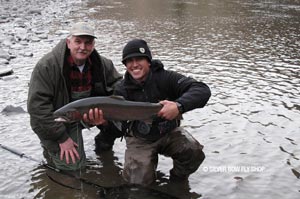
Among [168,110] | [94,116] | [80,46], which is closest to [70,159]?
[94,116]

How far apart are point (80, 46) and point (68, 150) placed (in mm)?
1531

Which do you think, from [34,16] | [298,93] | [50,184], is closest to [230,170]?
[50,184]

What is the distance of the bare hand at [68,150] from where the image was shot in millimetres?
5809

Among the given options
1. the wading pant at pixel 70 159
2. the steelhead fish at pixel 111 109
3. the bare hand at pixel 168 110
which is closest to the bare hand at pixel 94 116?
the steelhead fish at pixel 111 109

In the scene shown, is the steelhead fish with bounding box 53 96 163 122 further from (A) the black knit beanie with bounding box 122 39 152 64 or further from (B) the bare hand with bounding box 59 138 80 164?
(B) the bare hand with bounding box 59 138 80 164

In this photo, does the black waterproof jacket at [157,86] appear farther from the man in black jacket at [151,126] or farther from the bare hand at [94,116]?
the bare hand at [94,116]

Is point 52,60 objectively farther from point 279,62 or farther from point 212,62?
point 279,62

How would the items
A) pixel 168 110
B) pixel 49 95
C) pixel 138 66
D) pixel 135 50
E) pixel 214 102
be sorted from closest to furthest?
pixel 168 110 → pixel 135 50 → pixel 138 66 → pixel 49 95 → pixel 214 102

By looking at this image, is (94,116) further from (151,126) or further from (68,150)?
(68,150)

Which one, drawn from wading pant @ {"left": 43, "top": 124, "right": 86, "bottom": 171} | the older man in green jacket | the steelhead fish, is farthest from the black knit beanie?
wading pant @ {"left": 43, "top": 124, "right": 86, "bottom": 171}

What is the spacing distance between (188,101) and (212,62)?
8693 mm

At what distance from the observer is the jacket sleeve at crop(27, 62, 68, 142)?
5.64 m

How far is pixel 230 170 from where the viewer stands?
627 cm

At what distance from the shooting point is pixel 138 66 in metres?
5.38
